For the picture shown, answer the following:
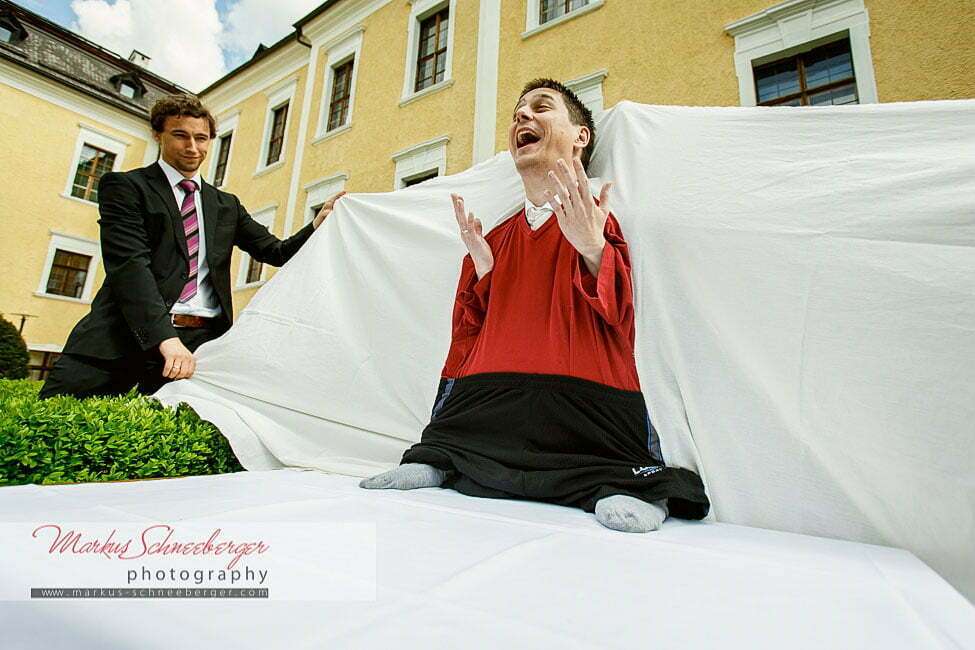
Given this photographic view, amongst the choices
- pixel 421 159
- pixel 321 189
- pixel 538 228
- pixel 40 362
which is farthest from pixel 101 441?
pixel 40 362

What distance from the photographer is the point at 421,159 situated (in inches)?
355

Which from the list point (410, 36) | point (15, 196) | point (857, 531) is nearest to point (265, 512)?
point (857, 531)

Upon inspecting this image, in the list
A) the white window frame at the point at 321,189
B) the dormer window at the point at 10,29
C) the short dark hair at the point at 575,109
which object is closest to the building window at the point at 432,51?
the white window frame at the point at 321,189

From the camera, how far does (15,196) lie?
1398cm

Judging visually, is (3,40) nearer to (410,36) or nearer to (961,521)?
(410,36)

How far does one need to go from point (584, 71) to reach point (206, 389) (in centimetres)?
688

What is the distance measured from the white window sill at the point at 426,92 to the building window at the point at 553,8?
1.87 meters

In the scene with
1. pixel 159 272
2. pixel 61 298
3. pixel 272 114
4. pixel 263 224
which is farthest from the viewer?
pixel 61 298

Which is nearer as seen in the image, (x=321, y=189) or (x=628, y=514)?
(x=628, y=514)

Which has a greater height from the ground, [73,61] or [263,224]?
[73,61]

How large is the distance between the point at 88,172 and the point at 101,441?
18.3 m

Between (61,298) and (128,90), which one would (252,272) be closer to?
(61,298)

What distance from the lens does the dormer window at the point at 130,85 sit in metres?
16.9

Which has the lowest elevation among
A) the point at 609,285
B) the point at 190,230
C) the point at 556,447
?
the point at 556,447
